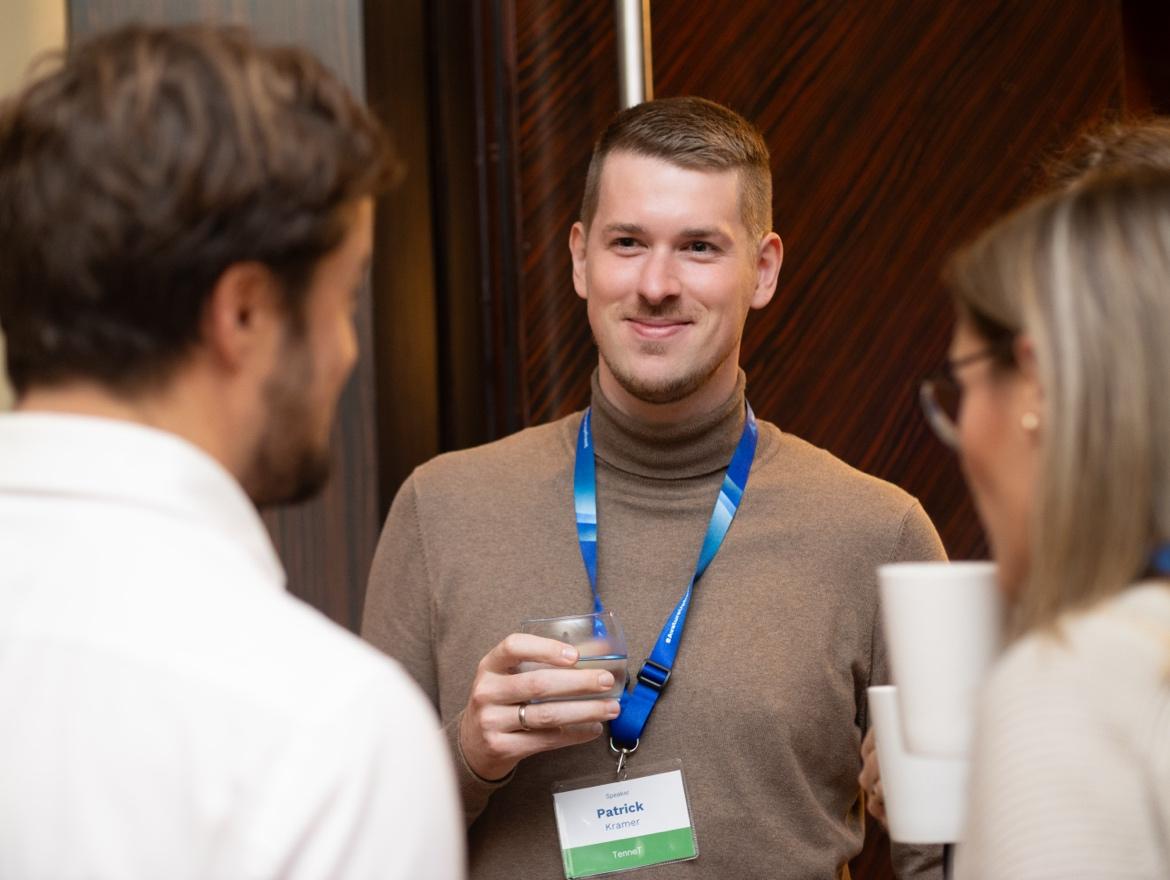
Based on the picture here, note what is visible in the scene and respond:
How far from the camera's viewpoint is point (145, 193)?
3.46 ft

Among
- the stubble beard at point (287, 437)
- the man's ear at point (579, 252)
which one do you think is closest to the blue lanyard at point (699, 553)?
the man's ear at point (579, 252)

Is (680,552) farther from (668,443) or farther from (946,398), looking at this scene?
(946,398)

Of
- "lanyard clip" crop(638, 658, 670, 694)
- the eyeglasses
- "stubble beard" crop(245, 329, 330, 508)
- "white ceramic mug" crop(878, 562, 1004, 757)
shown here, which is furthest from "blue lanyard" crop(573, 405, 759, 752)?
"stubble beard" crop(245, 329, 330, 508)

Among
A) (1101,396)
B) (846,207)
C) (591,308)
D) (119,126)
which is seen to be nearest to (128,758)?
(119,126)

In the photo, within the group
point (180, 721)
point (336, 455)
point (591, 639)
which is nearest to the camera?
point (180, 721)

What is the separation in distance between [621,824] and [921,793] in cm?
63

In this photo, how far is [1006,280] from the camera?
1.16 metres

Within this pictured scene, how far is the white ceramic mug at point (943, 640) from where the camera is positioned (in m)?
1.33

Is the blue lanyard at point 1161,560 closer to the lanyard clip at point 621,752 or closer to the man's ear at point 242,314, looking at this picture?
the man's ear at point 242,314

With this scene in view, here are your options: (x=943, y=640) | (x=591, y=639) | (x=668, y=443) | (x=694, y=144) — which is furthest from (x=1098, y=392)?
(x=694, y=144)

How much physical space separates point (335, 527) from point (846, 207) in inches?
50.5

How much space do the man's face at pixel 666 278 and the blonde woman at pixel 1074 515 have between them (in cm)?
100

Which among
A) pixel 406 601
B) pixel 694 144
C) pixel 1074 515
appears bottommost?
pixel 406 601

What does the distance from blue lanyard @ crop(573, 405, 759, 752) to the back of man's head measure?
107cm
